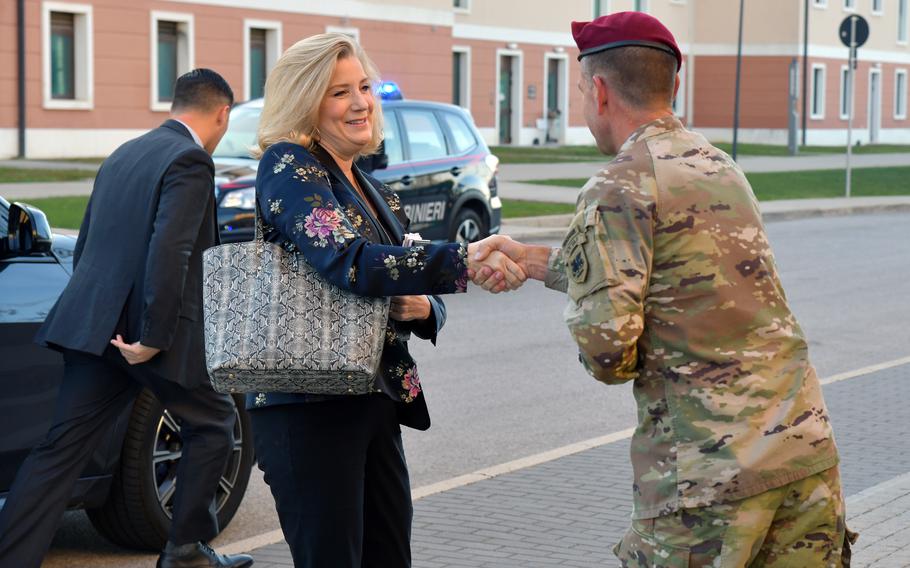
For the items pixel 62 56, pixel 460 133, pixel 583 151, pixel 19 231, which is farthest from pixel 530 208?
pixel 583 151

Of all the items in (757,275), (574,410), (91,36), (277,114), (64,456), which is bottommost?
(574,410)

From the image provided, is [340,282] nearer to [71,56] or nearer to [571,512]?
[571,512]

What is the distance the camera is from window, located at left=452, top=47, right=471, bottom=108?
1852 inches

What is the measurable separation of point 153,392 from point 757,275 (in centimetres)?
282

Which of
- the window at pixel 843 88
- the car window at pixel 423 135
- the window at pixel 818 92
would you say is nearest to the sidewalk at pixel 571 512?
the car window at pixel 423 135

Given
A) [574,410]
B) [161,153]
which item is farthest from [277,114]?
[574,410]

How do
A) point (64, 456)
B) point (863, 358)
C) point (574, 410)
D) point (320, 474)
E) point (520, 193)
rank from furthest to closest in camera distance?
point (520, 193) → point (863, 358) → point (574, 410) → point (64, 456) → point (320, 474)

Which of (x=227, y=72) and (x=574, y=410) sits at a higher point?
(x=227, y=72)

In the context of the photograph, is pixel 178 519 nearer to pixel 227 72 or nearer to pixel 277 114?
pixel 277 114

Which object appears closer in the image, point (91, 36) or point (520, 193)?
point (520, 193)

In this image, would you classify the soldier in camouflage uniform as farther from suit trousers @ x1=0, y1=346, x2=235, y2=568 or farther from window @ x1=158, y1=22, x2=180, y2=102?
window @ x1=158, y1=22, x2=180, y2=102

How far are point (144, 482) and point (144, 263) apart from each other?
1024mm

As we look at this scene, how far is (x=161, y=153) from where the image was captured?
16.5 feet

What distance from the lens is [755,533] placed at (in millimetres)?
2836
